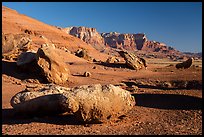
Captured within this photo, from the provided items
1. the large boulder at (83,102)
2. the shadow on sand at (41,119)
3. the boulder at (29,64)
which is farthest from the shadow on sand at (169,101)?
the boulder at (29,64)

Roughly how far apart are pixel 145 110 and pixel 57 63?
7.84 meters

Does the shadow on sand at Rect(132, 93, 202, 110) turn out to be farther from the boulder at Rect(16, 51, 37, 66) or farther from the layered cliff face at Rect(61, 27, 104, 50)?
the layered cliff face at Rect(61, 27, 104, 50)

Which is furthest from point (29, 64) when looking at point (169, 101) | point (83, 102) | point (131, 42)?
point (131, 42)

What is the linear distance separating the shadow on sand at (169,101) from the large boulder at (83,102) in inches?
91.3

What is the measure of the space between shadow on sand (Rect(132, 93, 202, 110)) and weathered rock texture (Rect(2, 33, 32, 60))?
1043 cm

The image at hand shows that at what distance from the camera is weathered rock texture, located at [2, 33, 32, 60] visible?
20.1 meters

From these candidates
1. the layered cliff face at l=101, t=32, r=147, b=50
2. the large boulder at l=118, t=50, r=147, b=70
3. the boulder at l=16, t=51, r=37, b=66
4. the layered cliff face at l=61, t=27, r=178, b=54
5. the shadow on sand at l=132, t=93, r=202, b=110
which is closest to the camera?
the shadow on sand at l=132, t=93, r=202, b=110

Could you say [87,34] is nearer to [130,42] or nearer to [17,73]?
[130,42]

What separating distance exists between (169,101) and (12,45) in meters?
12.5

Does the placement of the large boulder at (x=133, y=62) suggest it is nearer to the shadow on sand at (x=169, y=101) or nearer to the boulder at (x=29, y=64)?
the boulder at (x=29, y=64)

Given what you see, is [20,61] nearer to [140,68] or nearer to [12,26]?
[140,68]

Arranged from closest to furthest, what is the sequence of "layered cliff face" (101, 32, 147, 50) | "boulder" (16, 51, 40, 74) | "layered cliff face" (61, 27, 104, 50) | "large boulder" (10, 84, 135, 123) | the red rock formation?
"large boulder" (10, 84, 135, 123) < "boulder" (16, 51, 40, 74) < "layered cliff face" (61, 27, 104, 50) < the red rock formation < "layered cliff face" (101, 32, 147, 50)

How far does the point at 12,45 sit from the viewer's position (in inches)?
805

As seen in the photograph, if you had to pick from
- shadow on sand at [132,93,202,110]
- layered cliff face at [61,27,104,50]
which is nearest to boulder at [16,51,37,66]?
shadow on sand at [132,93,202,110]
